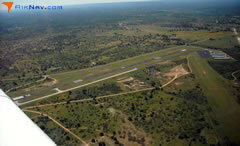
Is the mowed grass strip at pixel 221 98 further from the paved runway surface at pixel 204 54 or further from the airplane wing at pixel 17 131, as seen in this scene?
the airplane wing at pixel 17 131

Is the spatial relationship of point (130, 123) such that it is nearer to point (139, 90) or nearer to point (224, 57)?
point (139, 90)

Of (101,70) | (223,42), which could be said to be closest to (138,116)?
(101,70)

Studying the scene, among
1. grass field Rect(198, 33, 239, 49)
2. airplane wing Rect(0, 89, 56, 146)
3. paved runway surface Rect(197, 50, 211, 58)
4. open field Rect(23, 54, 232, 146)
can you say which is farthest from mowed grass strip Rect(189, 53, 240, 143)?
airplane wing Rect(0, 89, 56, 146)

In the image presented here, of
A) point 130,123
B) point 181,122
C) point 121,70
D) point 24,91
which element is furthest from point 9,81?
point 181,122

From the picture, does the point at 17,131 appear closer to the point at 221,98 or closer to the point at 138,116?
the point at 138,116

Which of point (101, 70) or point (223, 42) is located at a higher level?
point (223, 42)

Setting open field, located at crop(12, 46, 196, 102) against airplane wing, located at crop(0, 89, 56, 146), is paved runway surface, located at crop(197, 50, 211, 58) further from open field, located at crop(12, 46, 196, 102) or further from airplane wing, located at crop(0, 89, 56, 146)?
airplane wing, located at crop(0, 89, 56, 146)

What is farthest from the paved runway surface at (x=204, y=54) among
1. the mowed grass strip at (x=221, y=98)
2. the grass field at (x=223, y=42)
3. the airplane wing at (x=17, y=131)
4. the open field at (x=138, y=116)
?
the airplane wing at (x=17, y=131)
